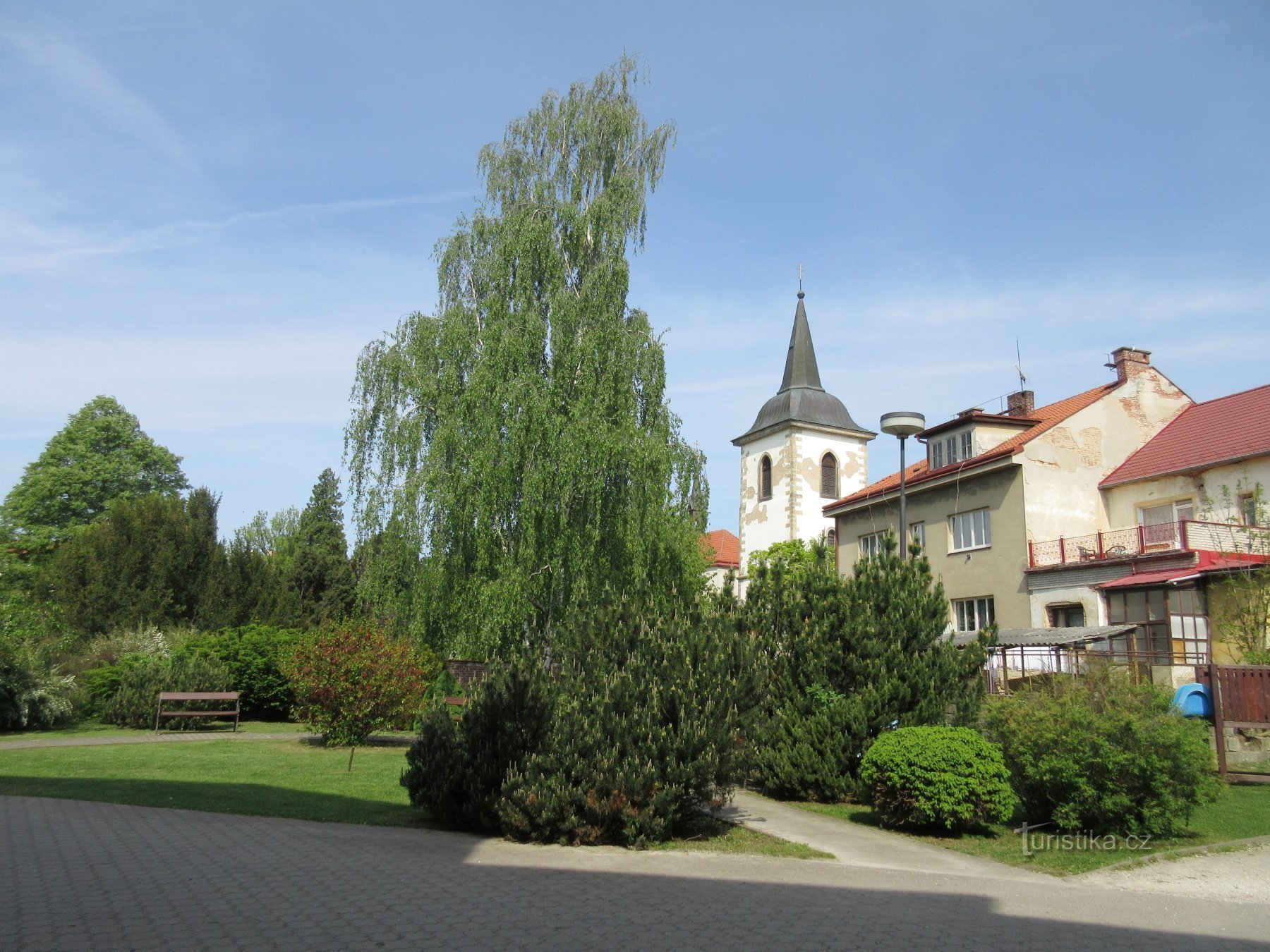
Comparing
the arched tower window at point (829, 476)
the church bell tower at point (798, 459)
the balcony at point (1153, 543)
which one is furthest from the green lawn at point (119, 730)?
the arched tower window at point (829, 476)

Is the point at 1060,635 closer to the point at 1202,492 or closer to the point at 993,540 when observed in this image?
the point at 993,540

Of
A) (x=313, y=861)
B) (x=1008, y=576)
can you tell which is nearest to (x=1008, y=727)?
(x=313, y=861)

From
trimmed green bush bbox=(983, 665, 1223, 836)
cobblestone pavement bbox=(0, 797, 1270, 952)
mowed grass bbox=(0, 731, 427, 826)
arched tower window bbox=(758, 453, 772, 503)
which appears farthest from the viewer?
arched tower window bbox=(758, 453, 772, 503)

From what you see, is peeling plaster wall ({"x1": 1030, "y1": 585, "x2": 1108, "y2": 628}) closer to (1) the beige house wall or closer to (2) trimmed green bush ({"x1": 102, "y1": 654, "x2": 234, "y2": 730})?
(1) the beige house wall

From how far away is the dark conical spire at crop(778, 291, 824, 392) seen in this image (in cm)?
5338

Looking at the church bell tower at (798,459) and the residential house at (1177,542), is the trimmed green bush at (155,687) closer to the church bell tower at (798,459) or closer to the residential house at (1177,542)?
the residential house at (1177,542)

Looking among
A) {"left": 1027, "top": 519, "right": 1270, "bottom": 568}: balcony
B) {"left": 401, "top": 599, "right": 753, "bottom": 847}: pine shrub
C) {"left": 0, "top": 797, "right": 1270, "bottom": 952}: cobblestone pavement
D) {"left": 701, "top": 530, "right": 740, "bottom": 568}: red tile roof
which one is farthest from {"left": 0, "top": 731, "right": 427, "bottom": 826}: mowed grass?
{"left": 701, "top": 530, "right": 740, "bottom": 568}: red tile roof

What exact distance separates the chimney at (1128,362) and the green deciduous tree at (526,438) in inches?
731

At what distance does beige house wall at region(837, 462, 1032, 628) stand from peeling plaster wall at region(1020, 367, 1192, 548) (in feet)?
2.04

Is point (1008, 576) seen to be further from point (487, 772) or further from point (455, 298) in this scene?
point (487, 772)

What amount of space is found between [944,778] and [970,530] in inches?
879

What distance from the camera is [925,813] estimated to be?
10.3 metres

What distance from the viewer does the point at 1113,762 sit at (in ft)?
31.6

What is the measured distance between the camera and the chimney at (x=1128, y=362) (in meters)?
31.7
